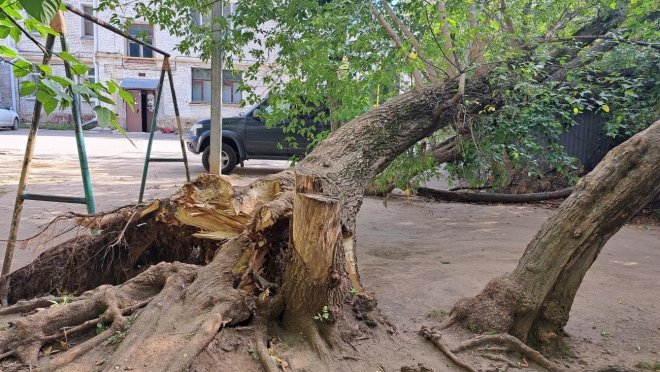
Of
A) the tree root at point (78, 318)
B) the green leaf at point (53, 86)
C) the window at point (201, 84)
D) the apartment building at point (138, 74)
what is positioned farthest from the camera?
the window at point (201, 84)

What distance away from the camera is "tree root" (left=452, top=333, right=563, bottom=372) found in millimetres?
3283

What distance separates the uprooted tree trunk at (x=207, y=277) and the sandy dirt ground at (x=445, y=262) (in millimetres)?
429

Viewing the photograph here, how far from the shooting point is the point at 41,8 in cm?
122

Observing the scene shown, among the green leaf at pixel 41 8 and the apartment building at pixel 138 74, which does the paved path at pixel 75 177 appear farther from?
the apartment building at pixel 138 74

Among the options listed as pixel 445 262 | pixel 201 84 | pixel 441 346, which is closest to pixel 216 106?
pixel 445 262

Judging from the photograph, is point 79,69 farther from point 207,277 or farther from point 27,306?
point 27,306

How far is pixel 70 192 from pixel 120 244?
5414mm

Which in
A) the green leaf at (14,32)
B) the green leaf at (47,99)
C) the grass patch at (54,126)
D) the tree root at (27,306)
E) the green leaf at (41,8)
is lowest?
the tree root at (27,306)

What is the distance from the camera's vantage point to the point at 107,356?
8.16 ft

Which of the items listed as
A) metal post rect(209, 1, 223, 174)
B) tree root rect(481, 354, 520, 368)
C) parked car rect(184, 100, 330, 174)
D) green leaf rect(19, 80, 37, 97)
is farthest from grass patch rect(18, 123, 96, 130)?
green leaf rect(19, 80, 37, 97)

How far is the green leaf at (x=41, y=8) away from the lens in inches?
46.8

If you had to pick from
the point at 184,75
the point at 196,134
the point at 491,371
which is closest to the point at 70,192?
the point at 196,134

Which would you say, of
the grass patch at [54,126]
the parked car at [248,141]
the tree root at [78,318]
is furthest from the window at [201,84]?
the tree root at [78,318]

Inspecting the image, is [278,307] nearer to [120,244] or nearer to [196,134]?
[120,244]
